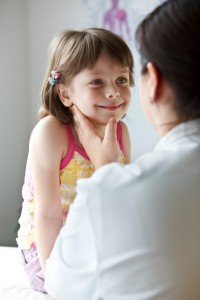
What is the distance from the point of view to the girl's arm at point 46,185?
1.33 m

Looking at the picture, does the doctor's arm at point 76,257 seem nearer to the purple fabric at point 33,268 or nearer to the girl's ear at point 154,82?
the girl's ear at point 154,82

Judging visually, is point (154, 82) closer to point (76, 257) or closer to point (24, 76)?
point (76, 257)

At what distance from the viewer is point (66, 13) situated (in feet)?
9.48

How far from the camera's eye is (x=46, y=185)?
135 cm

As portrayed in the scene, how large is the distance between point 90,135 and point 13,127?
1.62m

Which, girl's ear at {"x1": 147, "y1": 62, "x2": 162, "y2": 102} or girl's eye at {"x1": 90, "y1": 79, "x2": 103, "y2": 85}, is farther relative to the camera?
girl's eye at {"x1": 90, "y1": 79, "x2": 103, "y2": 85}

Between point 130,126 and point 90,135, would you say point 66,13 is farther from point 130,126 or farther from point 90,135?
point 90,135

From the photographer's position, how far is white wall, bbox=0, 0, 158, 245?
2816 millimetres

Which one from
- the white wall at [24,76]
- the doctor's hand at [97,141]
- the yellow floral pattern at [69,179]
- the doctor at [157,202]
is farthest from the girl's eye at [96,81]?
the white wall at [24,76]

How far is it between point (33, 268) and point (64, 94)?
1.83ft

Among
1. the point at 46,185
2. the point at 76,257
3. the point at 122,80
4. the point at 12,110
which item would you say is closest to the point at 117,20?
the point at 12,110

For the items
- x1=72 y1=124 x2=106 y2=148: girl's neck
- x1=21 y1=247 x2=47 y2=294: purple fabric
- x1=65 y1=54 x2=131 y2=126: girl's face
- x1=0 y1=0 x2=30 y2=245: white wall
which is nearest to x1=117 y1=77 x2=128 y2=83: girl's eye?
x1=65 y1=54 x2=131 y2=126: girl's face

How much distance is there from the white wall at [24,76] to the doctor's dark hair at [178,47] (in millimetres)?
1966

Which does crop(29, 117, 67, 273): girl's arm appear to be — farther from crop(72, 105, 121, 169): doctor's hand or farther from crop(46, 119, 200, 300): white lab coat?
crop(46, 119, 200, 300): white lab coat
